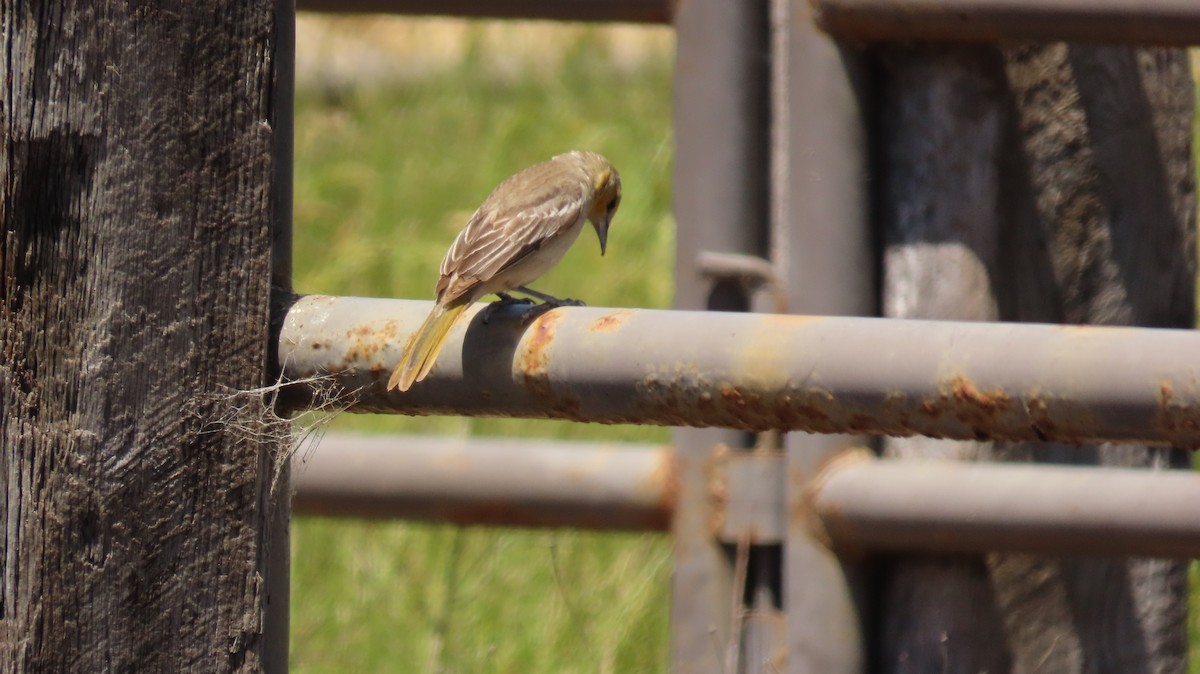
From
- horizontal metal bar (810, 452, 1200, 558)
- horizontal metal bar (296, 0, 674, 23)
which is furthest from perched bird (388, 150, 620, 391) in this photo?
horizontal metal bar (810, 452, 1200, 558)

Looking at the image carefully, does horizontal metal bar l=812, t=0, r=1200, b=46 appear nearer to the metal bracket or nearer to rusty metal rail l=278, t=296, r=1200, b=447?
the metal bracket

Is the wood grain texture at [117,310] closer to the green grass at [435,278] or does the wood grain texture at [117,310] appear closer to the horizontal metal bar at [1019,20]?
the green grass at [435,278]

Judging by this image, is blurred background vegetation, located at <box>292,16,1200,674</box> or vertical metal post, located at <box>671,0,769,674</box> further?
blurred background vegetation, located at <box>292,16,1200,674</box>

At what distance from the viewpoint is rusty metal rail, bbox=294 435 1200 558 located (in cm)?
263

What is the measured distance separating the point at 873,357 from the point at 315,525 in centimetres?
425

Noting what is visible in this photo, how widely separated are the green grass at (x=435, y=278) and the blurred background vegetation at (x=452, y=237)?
0.04ft

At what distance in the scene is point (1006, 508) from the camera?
276 centimetres

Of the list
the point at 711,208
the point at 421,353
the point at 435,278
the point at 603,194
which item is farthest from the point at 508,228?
the point at 435,278

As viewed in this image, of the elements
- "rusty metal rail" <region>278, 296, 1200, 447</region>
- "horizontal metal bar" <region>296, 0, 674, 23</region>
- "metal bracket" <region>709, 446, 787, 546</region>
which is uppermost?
"horizontal metal bar" <region>296, 0, 674, 23</region>

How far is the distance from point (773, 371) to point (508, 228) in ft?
5.85

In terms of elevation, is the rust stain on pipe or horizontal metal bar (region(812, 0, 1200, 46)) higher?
horizontal metal bar (region(812, 0, 1200, 46))

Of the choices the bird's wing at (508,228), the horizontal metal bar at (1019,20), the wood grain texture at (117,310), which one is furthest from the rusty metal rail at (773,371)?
the horizontal metal bar at (1019,20)

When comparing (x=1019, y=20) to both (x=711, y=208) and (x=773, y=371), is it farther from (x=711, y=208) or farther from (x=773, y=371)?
(x=773, y=371)

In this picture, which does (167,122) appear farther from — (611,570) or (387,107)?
(387,107)
